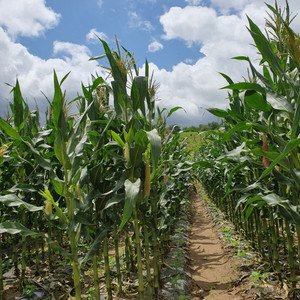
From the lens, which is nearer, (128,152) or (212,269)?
(128,152)

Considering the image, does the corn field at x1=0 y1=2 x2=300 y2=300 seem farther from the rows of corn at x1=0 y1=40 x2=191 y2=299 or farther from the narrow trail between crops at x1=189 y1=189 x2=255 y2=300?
the narrow trail between crops at x1=189 y1=189 x2=255 y2=300

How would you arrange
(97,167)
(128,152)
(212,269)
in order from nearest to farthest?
(128,152)
(97,167)
(212,269)

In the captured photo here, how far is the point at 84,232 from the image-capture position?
97.3 inches

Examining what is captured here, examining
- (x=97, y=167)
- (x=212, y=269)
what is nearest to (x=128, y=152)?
(x=97, y=167)

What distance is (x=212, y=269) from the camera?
445 centimetres

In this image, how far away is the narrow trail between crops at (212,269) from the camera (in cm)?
347

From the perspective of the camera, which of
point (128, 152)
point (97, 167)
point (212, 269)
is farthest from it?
point (212, 269)

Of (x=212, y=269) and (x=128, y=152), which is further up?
(x=128, y=152)

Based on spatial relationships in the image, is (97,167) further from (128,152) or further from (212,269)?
(212,269)

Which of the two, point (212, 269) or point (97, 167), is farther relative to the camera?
point (212, 269)

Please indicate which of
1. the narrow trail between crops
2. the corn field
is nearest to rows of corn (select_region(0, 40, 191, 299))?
the corn field

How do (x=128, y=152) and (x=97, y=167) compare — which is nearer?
(x=128, y=152)

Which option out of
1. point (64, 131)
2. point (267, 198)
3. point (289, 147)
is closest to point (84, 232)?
point (64, 131)

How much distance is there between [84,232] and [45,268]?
231 cm
